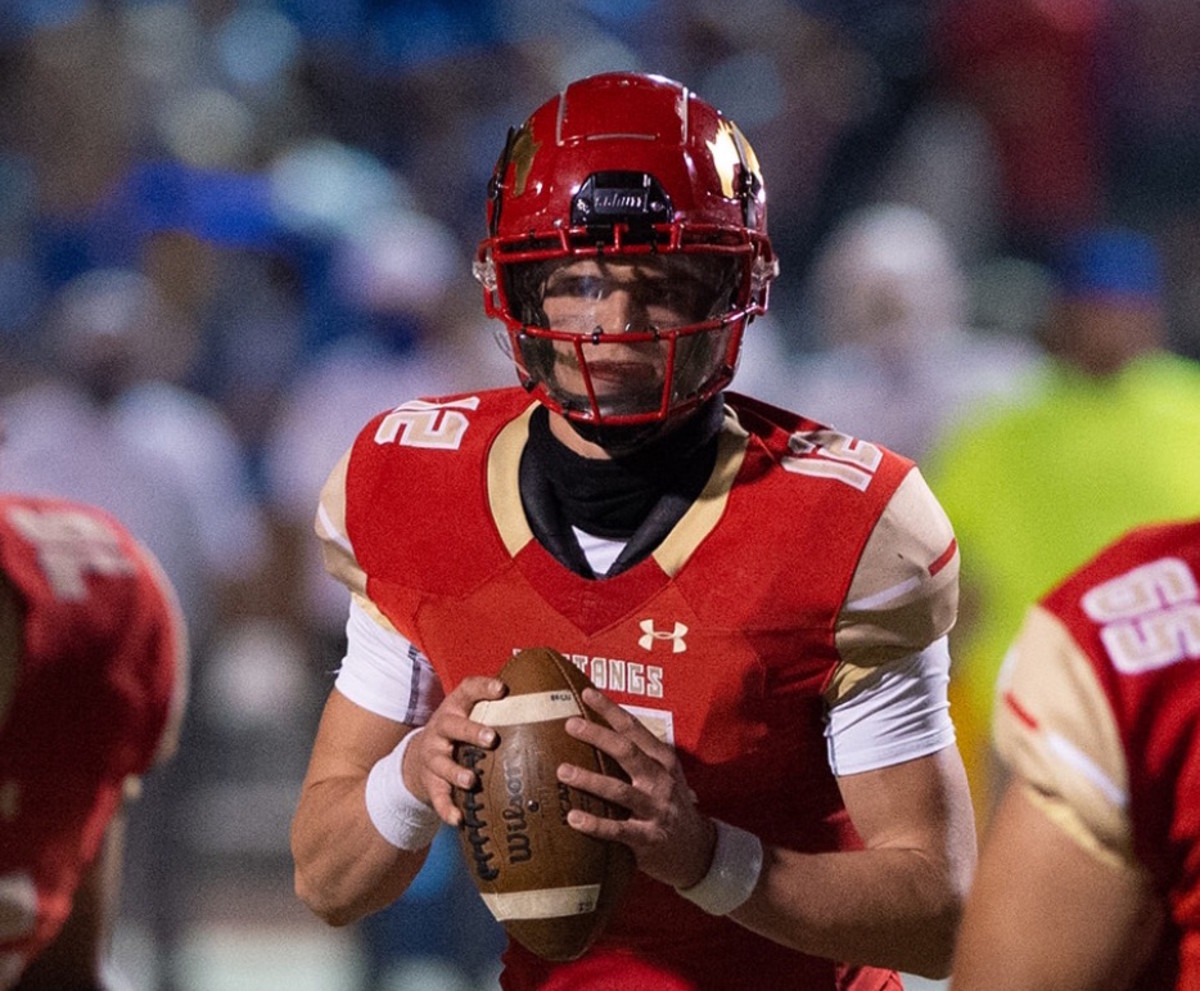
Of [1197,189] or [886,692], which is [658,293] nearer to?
[886,692]

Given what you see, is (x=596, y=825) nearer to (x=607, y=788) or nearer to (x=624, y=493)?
(x=607, y=788)

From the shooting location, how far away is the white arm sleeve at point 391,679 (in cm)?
241

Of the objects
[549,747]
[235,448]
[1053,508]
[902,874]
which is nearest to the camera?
[549,747]

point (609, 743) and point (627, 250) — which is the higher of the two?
point (627, 250)

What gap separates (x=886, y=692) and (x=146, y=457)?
10.4 ft

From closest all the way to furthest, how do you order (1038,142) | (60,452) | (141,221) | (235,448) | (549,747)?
(549,747), (60,452), (235,448), (141,221), (1038,142)

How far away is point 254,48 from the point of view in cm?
747

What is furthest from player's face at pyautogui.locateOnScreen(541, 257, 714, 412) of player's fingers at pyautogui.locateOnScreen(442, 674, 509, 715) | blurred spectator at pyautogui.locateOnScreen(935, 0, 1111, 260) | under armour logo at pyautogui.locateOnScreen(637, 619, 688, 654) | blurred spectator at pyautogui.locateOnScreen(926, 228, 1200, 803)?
blurred spectator at pyautogui.locateOnScreen(935, 0, 1111, 260)

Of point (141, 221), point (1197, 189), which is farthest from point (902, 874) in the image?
point (1197, 189)

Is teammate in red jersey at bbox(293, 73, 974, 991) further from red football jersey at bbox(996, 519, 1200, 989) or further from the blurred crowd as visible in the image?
the blurred crowd

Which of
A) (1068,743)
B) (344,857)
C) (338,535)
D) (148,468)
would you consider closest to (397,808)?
(344,857)

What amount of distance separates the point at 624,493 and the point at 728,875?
1.48 ft

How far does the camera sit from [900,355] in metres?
5.37

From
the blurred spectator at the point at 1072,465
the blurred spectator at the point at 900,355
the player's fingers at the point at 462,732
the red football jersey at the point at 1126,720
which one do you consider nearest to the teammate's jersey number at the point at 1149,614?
the red football jersey at the point at 1126,720
